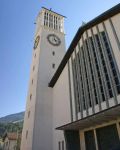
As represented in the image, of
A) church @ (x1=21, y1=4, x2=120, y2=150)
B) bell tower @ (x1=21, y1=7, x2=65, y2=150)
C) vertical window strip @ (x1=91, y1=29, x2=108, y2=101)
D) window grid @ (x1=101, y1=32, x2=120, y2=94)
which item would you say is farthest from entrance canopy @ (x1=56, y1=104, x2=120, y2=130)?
bell tower @ (x1=21, y1=7, x2=65, y2=150)

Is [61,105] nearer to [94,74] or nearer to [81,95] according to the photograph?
[81,95]

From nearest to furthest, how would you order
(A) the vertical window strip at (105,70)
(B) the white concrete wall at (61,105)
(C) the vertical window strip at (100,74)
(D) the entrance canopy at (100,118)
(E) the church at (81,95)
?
(D) the entrance canopy at (100,118) → (A) the vertical window strip at (105,70) → (E) the church at (81,95) → (C) the vertical window strip at (100,74) → (B) the white concrete wall at (61,105)

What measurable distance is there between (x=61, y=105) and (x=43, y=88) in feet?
12.6

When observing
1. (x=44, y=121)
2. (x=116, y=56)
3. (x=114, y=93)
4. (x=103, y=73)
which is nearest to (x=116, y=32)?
(x=116, y=56)

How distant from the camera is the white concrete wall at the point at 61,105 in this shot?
1553 centimetres

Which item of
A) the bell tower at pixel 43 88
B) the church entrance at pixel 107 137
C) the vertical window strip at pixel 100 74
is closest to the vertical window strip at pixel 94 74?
the vertical window strip at pixel 100 74

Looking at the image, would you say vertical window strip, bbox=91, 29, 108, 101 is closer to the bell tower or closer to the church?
the church

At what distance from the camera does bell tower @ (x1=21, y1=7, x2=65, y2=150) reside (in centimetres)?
1678

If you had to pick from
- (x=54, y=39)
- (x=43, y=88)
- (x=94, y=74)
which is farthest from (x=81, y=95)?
(x=54, y=39)

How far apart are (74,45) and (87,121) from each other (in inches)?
309

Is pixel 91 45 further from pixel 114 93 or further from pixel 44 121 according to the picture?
pixel 44 121

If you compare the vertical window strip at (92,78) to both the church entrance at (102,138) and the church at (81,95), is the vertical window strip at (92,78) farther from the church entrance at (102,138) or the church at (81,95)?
the church entrance at (102,138)

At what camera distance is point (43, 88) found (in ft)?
65.2

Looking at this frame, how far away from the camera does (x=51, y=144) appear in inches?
665
